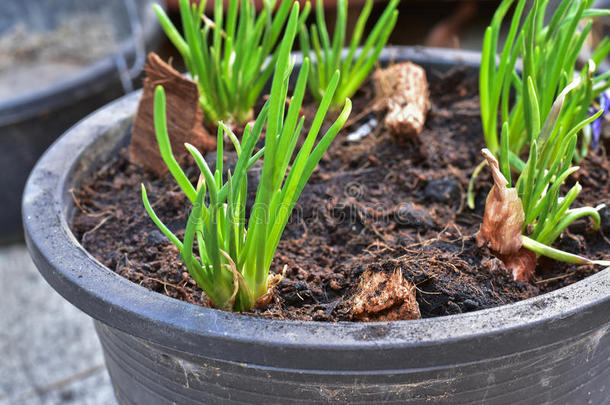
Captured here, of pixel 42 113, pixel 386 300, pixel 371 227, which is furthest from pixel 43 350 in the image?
pixel 386 300

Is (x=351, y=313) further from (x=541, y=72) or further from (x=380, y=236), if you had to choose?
(x=541, y=72)

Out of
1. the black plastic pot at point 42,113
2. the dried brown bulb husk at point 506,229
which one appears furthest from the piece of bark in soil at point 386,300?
the black plastic pot at point 42,113

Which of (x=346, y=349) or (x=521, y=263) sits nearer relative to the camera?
(x=346, y=349)

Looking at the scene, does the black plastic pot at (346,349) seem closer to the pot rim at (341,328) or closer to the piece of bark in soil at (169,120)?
the pot rim at (341,328)

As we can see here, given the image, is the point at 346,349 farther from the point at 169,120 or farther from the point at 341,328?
the point at 169,120

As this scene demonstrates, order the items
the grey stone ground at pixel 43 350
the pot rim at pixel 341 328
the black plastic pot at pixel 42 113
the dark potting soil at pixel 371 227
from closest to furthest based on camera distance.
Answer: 1. the pot rim at pixel 341 328
2. the dark potting soil at pixel 371 227
3. the grey stone ground at pixel 43 350
4. the black plastic pot at pixel 42 113

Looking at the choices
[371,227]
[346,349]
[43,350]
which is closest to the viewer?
[346,349]
